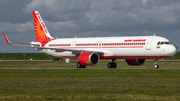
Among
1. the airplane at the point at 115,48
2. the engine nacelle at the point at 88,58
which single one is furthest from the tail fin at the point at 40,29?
the engine nacelle at the point at 88,58

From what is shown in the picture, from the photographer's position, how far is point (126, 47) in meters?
46.3

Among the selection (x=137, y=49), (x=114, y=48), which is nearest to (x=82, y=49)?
(x=114, y=48)

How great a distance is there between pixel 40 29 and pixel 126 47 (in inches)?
832

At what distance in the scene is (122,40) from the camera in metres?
47.3

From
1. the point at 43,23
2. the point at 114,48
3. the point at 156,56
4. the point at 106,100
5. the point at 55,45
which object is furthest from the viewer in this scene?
the point at 43,23

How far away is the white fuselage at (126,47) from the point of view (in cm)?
4400

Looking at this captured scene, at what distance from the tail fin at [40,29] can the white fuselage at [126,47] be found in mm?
7662

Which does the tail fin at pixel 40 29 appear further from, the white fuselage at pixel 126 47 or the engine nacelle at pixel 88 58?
the engine nacelle at pixel 88 58

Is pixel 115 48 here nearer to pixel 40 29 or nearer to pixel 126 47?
pixel 126 47

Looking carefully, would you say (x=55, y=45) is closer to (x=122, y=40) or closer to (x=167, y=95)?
(x=122, y=40)

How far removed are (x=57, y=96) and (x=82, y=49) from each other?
116 ft

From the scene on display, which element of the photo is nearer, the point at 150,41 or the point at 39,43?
the point at 150,41

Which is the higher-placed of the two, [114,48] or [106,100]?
[114,48]

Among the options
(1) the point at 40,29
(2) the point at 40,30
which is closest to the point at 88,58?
(2) the point at 40,30
